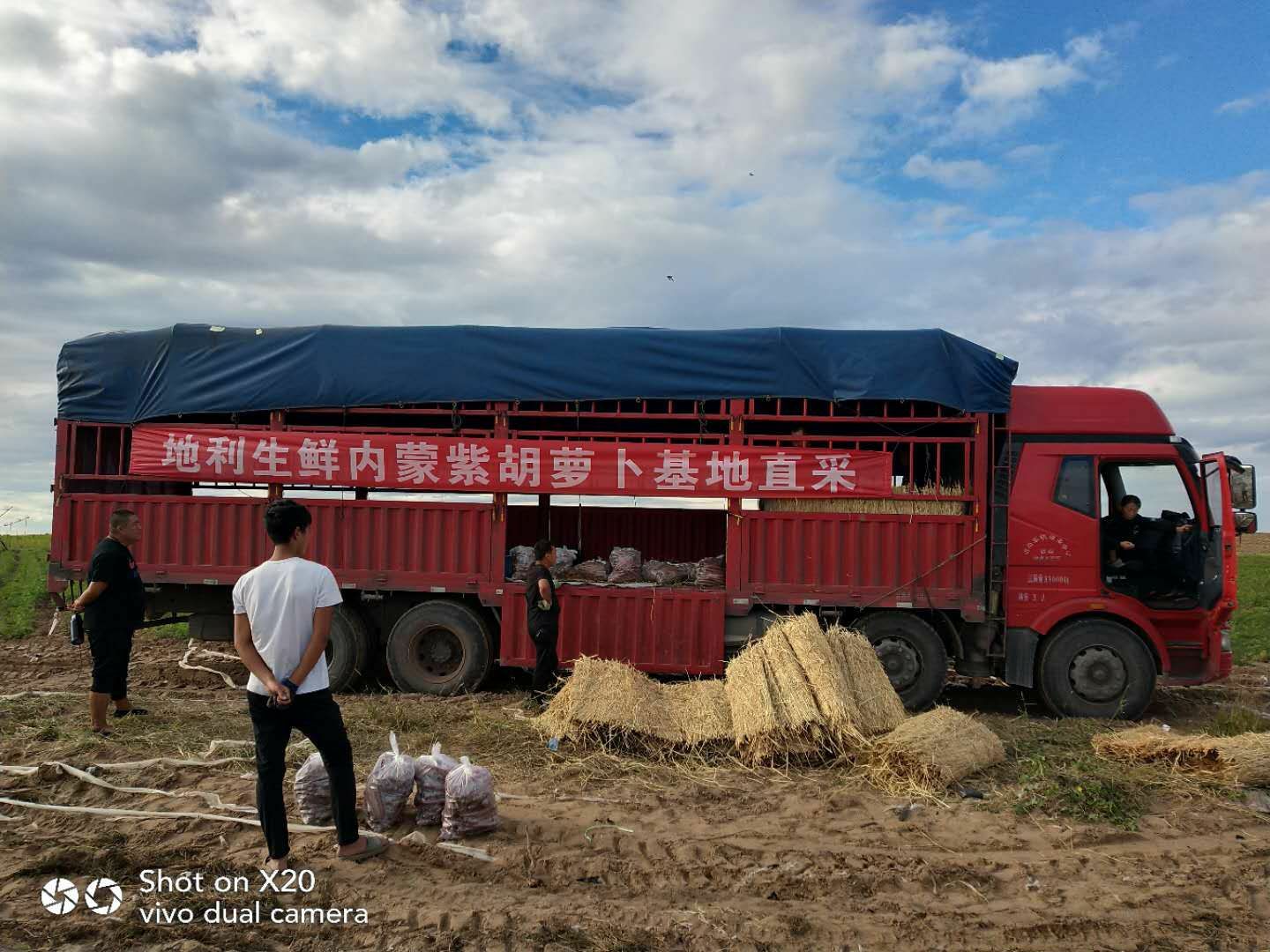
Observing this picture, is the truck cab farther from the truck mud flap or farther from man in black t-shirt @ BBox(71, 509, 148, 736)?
man in black t-shirt @ BBox(71, 509, 148, 736)

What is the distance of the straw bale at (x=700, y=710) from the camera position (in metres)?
6.48

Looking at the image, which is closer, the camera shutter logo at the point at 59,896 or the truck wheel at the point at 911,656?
the camera shutter logo at the point at 59,896

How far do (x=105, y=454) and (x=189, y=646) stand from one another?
2513 millimetres

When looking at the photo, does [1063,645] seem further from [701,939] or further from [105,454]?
[105,454]

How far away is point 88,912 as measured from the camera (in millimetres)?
3943

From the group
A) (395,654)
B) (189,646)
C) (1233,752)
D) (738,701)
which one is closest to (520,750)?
(738,701)

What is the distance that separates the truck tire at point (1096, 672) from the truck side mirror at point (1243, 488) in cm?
150

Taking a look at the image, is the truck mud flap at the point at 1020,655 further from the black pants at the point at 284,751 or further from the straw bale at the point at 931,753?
the black pants at the point at 284,751

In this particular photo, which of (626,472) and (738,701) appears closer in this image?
(738,701)

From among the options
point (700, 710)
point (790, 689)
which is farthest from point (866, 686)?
point (700, 710)

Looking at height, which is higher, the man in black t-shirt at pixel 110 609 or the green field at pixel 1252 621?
the man in black t-shirt at pixel 110 609

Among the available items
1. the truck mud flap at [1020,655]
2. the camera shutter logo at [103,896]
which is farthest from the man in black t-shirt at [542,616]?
the truck mud flap at [1020,655]

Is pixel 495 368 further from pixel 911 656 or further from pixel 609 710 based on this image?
pixel 911 656

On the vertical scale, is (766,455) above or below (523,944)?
above
